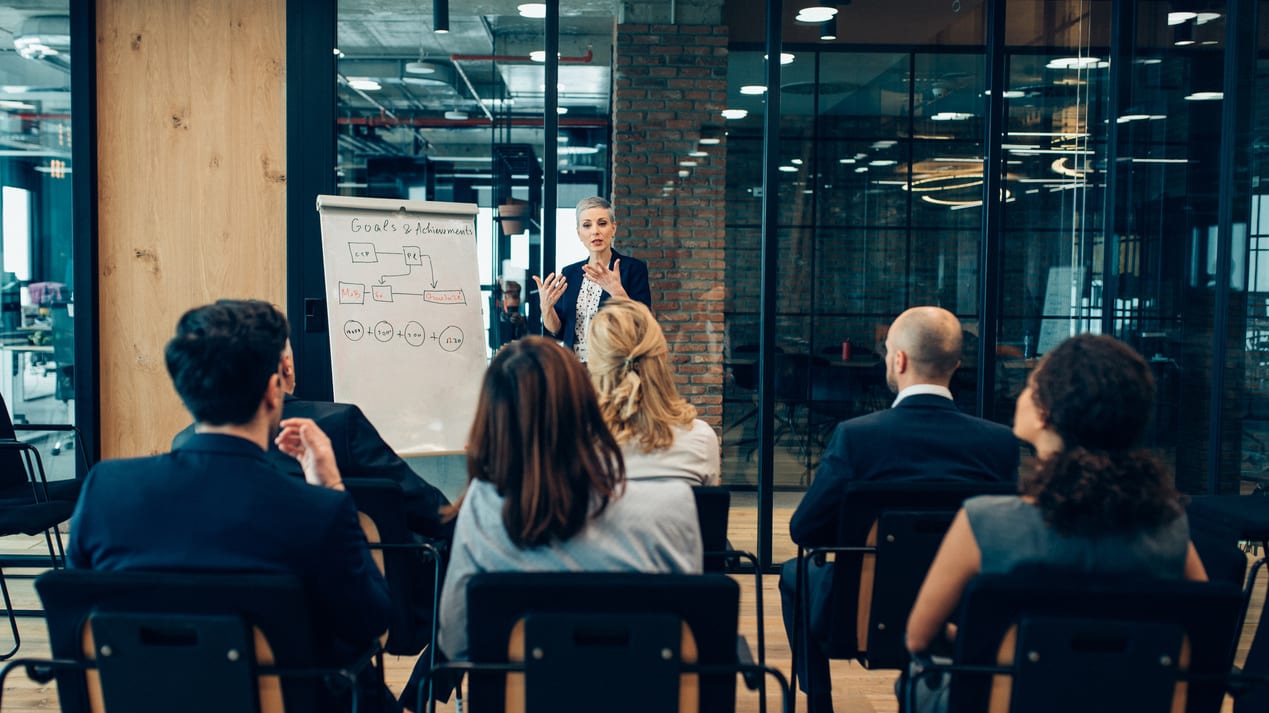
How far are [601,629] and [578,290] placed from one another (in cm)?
300

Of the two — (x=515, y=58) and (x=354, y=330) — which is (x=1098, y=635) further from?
(x=515, y=58)

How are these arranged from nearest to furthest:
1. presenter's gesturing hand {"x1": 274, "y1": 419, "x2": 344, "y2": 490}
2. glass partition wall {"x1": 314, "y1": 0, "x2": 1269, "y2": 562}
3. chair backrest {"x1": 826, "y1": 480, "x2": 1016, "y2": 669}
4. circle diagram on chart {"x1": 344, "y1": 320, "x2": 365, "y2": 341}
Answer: presenter's gesturing hand {"x1": 274, "y1": 419, "x2": 344, "y2": 490}
chair backrest {"x1": 826, "y1": 480, "x2": 1016, "y2": 669}
circle diagram on chart {"x1": 344, "y1": 320, "x2": 365, "y2": 341}
glass partition wall {"x1": 314, "y1": 0, "x2": 1269, "y2": 562}

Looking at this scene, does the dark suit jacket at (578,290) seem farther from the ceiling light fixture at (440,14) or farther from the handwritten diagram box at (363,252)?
the ceiling light fixture at (440,14)

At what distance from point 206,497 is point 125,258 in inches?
137

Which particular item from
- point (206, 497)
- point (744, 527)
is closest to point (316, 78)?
point (744, 527)

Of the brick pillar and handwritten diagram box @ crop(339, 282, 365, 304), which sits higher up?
the brick pillar

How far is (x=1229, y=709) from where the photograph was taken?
10.2 feet

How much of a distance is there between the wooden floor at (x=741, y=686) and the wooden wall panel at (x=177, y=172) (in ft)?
3.36

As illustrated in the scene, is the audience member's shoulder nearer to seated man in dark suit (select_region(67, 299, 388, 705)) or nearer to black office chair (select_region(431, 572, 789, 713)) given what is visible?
black office chair (select_region(431, 572, 789, 713))

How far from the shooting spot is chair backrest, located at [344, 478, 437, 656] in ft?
7.91

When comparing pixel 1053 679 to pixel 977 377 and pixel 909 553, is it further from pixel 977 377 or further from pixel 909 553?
pixel 977 377

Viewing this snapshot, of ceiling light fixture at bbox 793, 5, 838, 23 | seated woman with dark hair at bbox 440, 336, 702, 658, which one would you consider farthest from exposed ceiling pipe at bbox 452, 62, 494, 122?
seated woman with dark hair at bbox 440, 336, 702, 658

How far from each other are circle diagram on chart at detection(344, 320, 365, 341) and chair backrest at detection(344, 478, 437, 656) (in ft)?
5.78

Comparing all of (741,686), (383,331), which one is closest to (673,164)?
(383,331)
